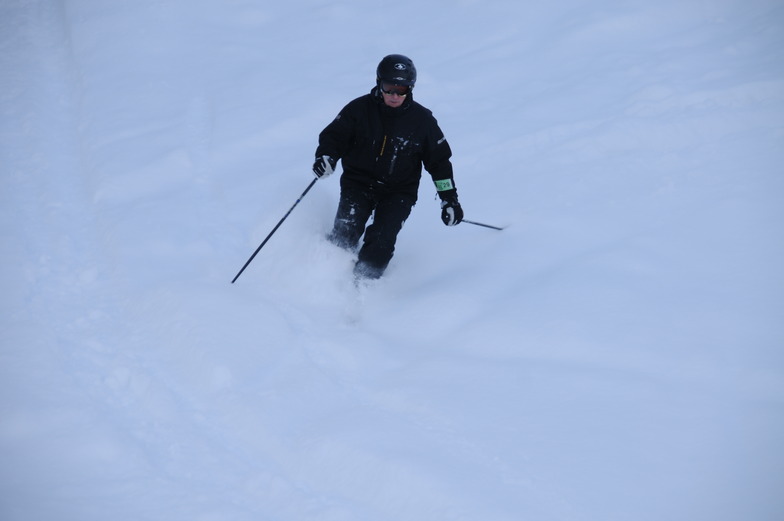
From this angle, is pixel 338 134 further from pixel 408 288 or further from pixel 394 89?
pixel 408 288

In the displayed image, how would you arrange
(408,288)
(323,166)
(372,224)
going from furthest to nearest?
(408,288)
(372,224)
(323,166)

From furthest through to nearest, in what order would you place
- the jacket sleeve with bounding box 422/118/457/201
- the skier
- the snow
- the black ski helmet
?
the jacket sleeve with bounding box 422/118/457/201 → the skier → the black ski helmet → the snow

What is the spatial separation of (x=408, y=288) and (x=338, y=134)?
125 centimetres

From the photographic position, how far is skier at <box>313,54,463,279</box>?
369 centimetres

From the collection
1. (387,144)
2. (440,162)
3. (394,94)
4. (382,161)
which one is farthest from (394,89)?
(440,162)

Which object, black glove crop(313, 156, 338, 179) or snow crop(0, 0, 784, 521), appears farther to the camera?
black glove crop(313, 156, 338, 179)

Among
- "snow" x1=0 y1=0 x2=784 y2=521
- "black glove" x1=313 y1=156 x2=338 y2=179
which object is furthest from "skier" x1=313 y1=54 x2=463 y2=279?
"snow" x1=0 y1=0 x2=784 y2=521

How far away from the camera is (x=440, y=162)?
3.88 m

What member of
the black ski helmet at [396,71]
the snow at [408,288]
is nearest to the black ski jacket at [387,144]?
the black ski helmet at [396,71]

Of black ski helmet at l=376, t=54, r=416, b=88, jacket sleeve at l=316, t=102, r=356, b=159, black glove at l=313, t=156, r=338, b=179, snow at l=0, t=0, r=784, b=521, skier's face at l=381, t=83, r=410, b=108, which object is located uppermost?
black ski helmet at l=376, t=54, r=416, b=88

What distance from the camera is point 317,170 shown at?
3.73 m

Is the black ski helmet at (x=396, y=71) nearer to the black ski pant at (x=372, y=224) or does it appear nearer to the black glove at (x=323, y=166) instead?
the black glove at (x=323, y=166)

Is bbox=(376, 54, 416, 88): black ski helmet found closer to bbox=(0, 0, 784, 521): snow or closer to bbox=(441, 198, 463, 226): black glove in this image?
bbox=(441, 198, 463, 226): black glove

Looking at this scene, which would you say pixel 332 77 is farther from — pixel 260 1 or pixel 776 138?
pixel 776 138
